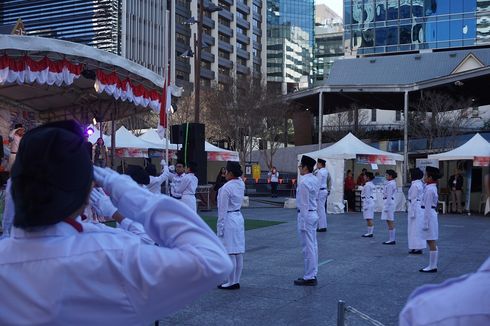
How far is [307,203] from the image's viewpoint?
9508 millimetres

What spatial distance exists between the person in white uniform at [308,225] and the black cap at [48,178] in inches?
294

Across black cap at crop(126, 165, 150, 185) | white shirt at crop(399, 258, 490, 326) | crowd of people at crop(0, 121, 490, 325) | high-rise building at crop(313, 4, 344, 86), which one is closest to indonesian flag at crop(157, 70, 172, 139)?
black cap at crop(126, 165, 150, 185)

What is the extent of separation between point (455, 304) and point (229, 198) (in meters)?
7.61

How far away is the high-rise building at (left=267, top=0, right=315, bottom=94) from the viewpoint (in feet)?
426

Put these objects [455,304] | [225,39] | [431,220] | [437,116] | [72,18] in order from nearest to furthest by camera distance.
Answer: [455,304] → [431,220] → [437,116] → [72,18] → [225,39]

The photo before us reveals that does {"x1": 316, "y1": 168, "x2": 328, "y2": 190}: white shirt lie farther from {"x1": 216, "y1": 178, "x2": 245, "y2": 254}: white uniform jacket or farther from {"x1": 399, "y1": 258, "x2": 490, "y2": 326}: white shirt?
{"x1": 399, "y1": 258, "x2": 490, "y2": 326}: white shirt

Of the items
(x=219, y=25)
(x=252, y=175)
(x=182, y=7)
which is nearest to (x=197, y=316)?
(x=252, y=175)

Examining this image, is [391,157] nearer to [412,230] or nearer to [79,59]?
[412,230]

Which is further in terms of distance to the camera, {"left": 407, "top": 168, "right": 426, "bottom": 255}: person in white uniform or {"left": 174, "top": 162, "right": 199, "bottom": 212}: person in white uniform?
{"left": 174, "top": 162, "right": 199, "bottom": 212}: person in white uniform

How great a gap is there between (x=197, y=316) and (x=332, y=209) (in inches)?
704

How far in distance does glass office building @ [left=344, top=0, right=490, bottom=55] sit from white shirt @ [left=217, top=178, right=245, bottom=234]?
57.7 metres

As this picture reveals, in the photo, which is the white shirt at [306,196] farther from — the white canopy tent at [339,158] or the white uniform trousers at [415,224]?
the white canopy tent at [339,158]

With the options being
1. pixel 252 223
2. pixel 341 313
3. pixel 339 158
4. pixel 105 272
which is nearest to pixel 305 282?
pixel 341 313

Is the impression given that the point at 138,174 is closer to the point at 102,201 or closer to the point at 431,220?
the point at 102,201
